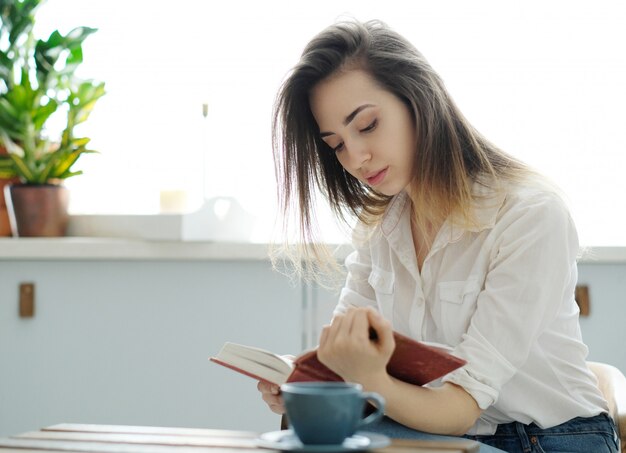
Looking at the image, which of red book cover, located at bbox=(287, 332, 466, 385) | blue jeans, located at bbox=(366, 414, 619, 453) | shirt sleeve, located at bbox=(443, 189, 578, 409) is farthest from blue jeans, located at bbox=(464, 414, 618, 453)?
red book cover, located at bbox=(287, 332, 466, 385)

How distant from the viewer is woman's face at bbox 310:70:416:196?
5.10ft

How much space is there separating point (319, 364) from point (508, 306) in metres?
0.34

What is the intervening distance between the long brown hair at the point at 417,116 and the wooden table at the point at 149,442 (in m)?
0.56

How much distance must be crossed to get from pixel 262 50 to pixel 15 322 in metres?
1.12

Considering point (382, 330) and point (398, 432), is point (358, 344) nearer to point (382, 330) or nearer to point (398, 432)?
point (382, 330)

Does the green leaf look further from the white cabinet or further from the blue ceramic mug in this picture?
the blue ceramic mug

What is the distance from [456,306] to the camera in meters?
1.52

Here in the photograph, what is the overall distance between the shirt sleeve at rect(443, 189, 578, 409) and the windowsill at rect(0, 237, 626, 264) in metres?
1.02


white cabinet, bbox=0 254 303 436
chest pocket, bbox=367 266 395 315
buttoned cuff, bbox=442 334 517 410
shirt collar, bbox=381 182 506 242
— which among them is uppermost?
shirt collar, bbox=381 182 506 242

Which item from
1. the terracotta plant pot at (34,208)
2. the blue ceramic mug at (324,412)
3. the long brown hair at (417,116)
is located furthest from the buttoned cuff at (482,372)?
the terracotta plant pot at (34,208)

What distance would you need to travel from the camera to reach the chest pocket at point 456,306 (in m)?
1.50

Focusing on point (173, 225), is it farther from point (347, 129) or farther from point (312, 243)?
point (347, 129)

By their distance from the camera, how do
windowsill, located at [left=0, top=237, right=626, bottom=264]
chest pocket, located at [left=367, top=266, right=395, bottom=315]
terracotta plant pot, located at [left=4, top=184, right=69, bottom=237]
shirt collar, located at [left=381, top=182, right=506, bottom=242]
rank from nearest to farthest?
1. shirt collar, located at [left=381, top=182, right=506, bottom=242]
2. chest pocket, located at [left=367, top=266, right=395, bottom=315]
3. windowsill, located at [left=0, top=237, right=626, bottom=264]
4. terracotta plant pot, located at [left=4, top=184, right=69, bottom=237]

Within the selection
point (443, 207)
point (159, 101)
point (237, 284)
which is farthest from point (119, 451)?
point (159, 101)
